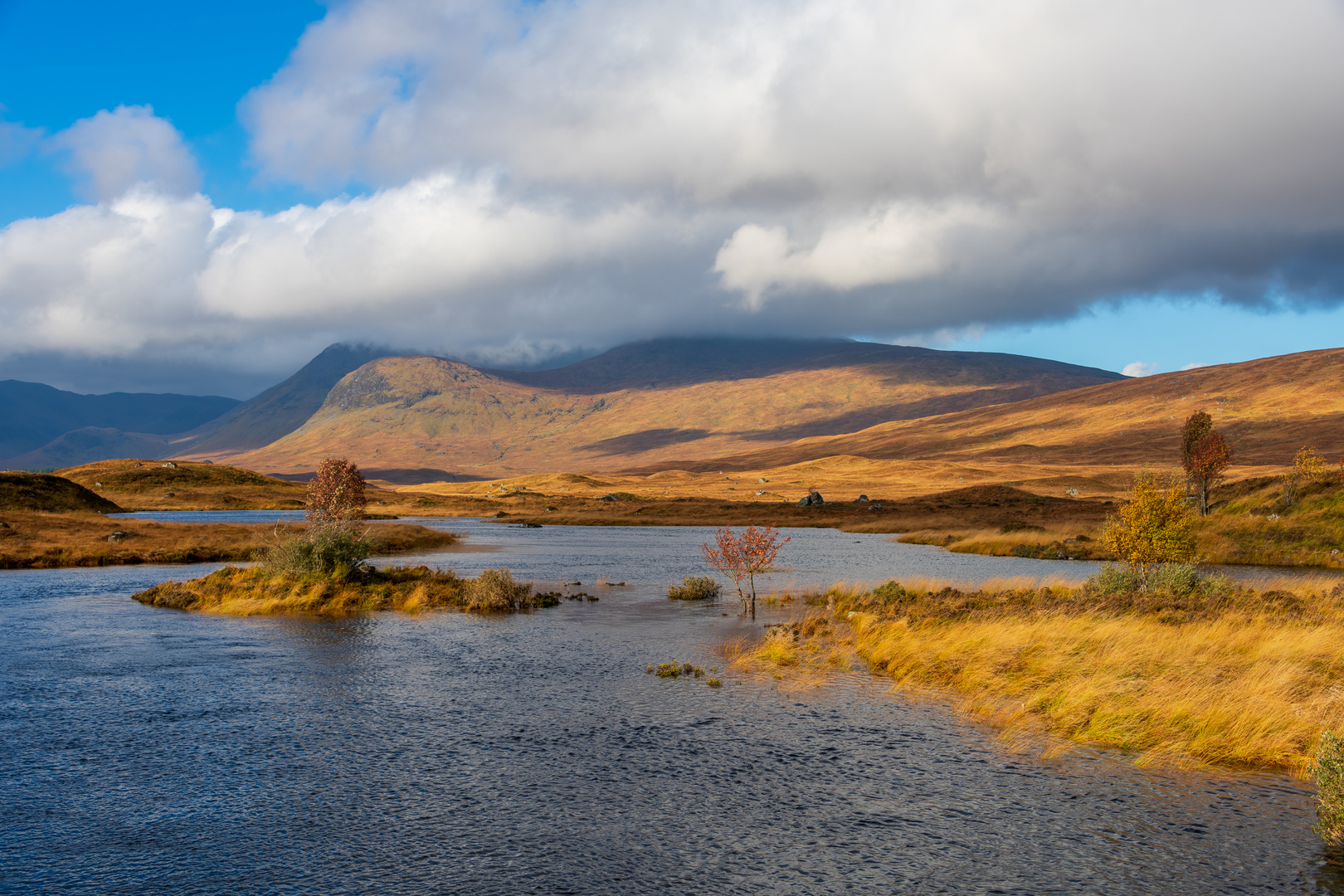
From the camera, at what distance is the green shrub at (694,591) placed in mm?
40938

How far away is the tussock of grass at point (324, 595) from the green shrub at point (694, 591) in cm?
605

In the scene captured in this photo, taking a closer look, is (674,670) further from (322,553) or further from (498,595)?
(322,553)

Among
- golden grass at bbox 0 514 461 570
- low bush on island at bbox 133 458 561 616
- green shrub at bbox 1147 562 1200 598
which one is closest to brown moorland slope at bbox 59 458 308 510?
golden grass at bbox 0 514 461 570

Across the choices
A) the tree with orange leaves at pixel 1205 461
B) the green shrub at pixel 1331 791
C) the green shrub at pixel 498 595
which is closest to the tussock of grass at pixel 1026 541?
the tree with orange leaves at pixel 1205 461

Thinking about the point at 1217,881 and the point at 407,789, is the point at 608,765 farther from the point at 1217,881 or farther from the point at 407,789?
the point at 1217,881

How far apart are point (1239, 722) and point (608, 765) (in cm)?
1248

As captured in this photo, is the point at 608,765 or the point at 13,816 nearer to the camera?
the point at 13,816

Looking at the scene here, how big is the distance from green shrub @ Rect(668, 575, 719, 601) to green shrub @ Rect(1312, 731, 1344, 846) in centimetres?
2989

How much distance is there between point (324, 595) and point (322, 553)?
140 inches

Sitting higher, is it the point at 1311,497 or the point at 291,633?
the point at 1311,497

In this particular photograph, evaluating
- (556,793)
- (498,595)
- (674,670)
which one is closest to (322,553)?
(498,595)

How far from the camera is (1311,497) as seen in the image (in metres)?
58.3

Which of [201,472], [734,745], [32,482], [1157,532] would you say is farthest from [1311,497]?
[201,472]

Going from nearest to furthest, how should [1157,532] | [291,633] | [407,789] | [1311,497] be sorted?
[407,789], [291,633], [1157,532], [1311,497]
